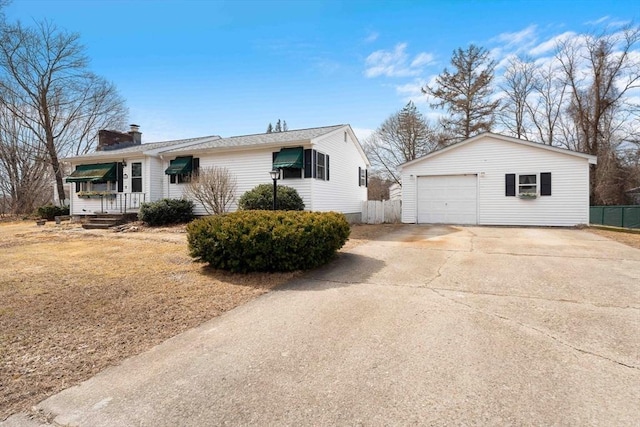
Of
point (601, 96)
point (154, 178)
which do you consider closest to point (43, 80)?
point (154, 178)

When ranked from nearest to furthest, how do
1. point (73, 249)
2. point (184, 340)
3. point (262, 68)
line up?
point (184, 340)
point (73, 249)
point (262, 68)

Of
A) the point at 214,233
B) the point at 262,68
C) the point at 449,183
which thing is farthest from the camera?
the point at 449,183

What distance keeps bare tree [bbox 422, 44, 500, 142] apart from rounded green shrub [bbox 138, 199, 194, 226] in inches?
755

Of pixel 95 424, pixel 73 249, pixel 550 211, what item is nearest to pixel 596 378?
pixel 95 424

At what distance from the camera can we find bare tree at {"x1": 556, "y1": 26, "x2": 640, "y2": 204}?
2012cm

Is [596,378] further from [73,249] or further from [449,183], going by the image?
[449,183]

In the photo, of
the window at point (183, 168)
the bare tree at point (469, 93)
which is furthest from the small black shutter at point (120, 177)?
the bare tree at point (469, 93)

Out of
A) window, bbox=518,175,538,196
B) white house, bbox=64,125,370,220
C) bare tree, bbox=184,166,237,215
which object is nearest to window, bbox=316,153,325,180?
white house, bbox=64,125,370,220

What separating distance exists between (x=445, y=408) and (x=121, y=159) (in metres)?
17.8

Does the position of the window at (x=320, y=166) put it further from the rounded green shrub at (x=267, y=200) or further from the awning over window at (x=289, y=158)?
the rounded green shrub at (x=267, y=200)

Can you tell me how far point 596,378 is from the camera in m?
2.46

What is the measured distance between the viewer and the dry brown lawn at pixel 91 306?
9.21 feet

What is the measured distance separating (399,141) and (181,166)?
1940 centimetres

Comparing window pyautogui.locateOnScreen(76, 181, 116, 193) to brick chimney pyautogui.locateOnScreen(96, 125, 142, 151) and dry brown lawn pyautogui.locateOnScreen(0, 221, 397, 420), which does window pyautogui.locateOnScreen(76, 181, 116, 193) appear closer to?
brick chimney pyautogui.locateOnScreen(96, 125, 142, 151)
